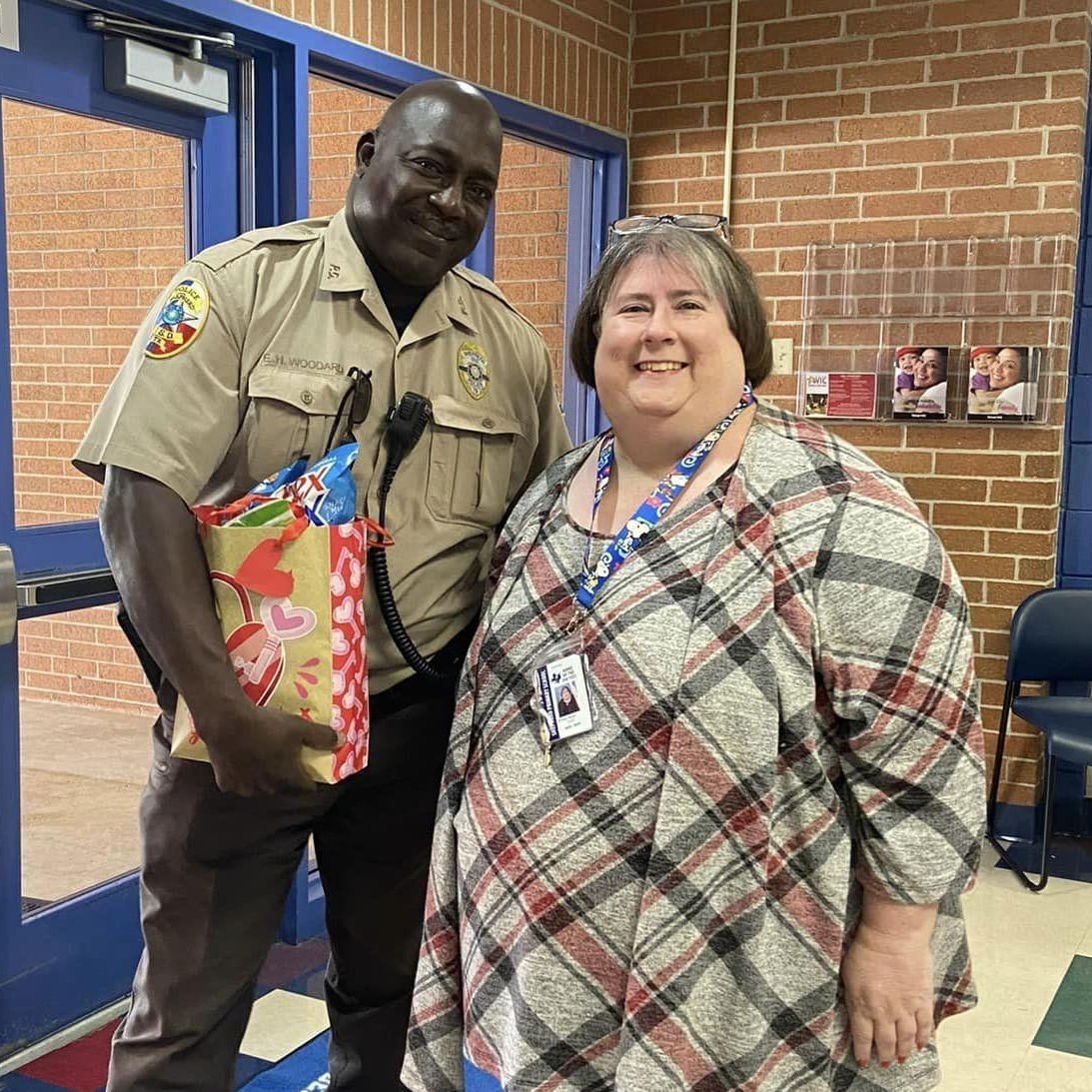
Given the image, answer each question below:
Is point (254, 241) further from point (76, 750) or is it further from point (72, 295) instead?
point (76, 750)

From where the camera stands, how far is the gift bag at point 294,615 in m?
1.44

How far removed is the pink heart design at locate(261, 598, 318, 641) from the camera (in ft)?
4.76

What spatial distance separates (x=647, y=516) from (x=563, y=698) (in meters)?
0.23

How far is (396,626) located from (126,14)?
4.90 ft

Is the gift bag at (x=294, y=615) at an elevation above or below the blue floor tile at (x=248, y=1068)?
above

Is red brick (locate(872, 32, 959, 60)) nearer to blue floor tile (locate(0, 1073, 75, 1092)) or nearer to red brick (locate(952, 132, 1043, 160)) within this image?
red brick (locate(952, 132, 1043, 160))

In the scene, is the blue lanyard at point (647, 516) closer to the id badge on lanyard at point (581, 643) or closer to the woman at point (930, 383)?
the id badge on lanyard at point (581, 643)

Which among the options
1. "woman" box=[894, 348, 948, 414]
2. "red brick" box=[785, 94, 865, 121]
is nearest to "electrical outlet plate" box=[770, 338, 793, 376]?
"woman" box=[894, 348, 948, 414]

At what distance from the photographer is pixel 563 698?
1.34 meters

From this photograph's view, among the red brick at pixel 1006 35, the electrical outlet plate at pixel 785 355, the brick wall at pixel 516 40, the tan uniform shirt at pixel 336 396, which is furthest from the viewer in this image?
the electrical outlet plate at pixel 785 355

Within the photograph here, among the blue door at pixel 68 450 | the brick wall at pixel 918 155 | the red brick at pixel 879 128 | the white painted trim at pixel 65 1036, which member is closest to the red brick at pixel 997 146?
the brick wall at pixel 918 155

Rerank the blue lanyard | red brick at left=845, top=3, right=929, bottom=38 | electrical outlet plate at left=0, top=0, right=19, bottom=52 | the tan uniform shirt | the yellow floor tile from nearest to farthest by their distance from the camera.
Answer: the blue lanyard, the tan uniform shirt, electrical outlet plate at left=0, top=0, right=19, bottom=52, the yellow floor tile, red brick at left=845, top=3, right=929, bottom=38

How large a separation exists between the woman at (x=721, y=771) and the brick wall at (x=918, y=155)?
247 cm

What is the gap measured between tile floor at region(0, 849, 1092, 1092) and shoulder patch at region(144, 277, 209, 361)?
1479 millimetres
